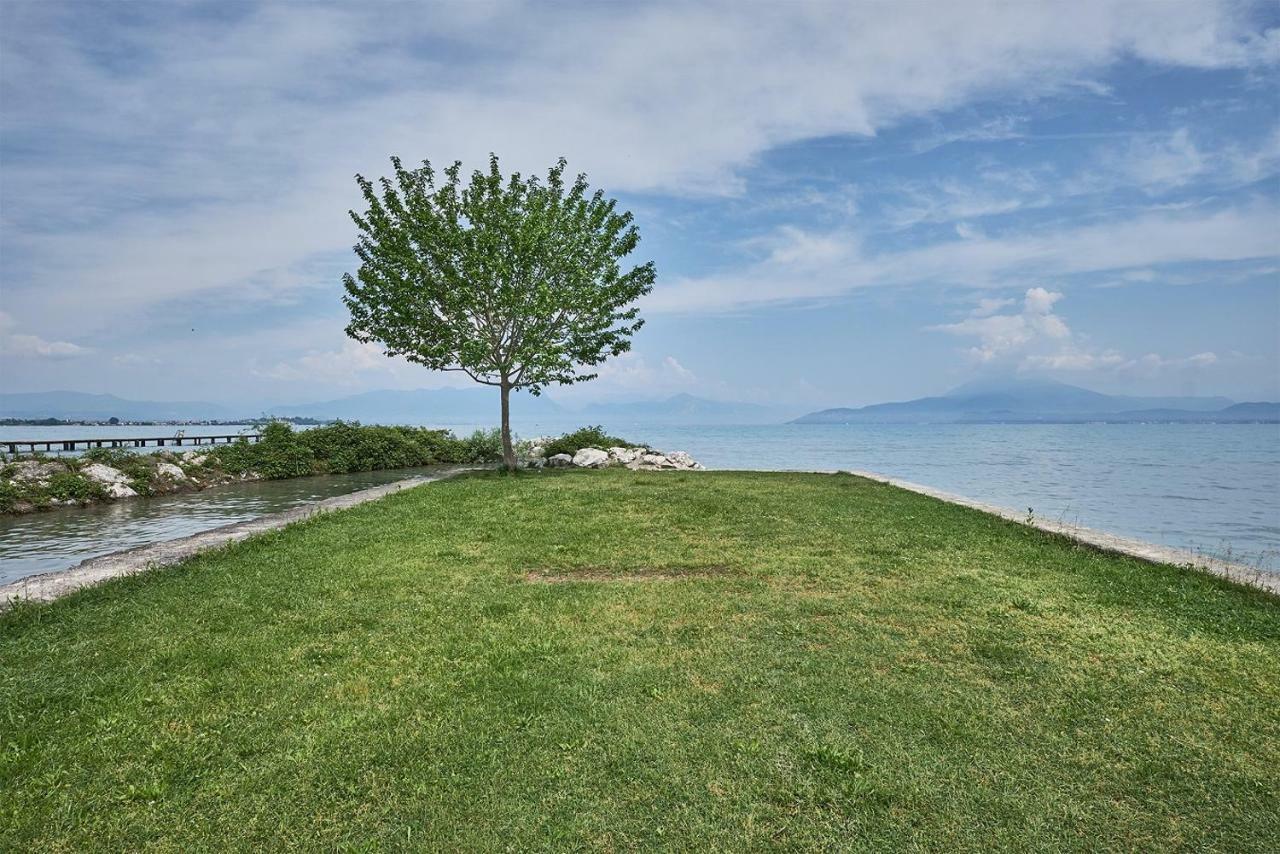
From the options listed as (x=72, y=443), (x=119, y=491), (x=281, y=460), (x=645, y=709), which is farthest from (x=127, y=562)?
(x=72, y=443)

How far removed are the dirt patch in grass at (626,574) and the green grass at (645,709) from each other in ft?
0.21

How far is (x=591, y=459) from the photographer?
2822cm

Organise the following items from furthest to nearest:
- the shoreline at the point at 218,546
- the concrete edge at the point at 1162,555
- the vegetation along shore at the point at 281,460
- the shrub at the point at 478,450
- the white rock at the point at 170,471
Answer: the shrub at the point at 478,450, the white rock at the point at 170,471, the vegetation along shore at the point at 281,460, the concrete edge at the point at 1162,555, the shoreline at the point at 218,546

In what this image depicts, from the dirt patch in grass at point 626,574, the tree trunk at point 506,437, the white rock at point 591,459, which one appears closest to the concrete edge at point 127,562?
the dirt patch in grass at point 626,574

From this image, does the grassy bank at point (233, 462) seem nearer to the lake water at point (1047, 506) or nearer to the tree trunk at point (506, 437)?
the lake water at point (1047, 506)

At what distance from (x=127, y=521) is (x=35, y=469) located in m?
6.52

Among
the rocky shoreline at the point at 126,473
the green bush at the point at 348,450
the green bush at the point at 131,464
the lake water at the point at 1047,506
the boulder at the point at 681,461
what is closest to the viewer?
the lake water at the point at 1047,506

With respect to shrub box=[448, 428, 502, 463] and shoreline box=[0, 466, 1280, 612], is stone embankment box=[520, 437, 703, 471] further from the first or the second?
shoreline box=[0, 466, 1280, 612]

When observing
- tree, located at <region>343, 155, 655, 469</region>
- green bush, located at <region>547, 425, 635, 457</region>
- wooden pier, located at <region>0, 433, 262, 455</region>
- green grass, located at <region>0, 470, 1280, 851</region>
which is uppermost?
tree, located at <region>343, 155, 655, 469</region>

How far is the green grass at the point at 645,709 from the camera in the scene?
11.6ft

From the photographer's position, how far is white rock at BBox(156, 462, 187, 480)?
74.7 feet

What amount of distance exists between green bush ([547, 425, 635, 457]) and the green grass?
21948 millimetres

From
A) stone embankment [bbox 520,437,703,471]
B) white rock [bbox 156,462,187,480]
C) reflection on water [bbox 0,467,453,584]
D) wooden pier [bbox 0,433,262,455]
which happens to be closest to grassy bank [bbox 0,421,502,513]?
white rock [bbox 156,462,187,480]

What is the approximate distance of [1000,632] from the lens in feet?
20.8
